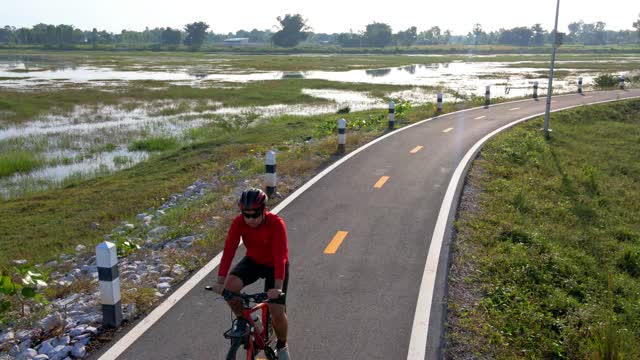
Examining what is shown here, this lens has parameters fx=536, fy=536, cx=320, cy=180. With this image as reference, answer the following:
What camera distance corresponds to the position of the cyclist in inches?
188

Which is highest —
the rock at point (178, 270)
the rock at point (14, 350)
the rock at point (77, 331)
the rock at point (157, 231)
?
the rock at point (77, 331)

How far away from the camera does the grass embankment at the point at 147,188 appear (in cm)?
1197

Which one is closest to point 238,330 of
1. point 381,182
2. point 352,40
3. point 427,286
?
point 427,286

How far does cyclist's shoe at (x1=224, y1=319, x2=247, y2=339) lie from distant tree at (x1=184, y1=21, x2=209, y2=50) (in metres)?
180

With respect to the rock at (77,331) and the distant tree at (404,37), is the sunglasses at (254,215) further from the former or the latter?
the distant tree at (404,37)

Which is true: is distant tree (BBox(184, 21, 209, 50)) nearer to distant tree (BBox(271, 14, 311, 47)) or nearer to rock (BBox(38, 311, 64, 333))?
distant tree (BBox(271, 14, 311, 47))

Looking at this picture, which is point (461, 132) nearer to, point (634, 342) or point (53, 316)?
point (634, 342)

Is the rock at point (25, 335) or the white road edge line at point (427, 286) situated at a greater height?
the white road edge line at point (427, 286)

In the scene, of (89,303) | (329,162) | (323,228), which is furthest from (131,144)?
(89,303)

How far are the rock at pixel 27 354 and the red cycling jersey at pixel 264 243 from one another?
2.31 metres

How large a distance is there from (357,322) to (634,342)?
10.8 feet

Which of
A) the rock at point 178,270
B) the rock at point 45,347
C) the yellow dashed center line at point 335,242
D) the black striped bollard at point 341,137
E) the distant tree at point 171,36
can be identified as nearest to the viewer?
the rock at point 45,347

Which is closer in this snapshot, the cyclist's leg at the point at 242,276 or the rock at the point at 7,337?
the cyclist's leg at the point at 242,276

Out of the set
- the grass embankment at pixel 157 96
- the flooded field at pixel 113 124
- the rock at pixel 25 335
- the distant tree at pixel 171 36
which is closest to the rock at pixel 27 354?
the rock at pixel 25 335
